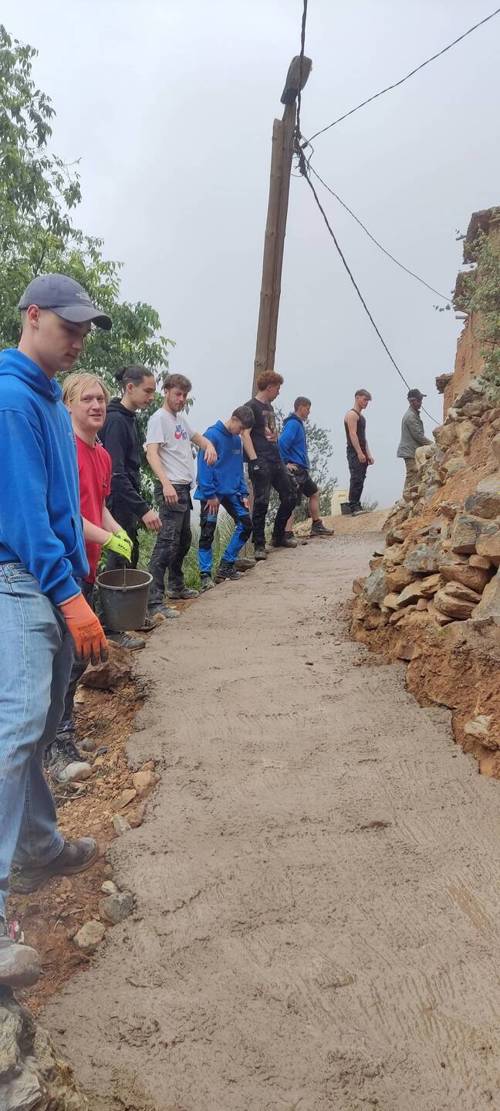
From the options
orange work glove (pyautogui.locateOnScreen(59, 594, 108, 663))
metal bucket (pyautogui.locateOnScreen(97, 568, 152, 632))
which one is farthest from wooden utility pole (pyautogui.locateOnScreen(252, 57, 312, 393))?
orange work glove (pyautogui.locateOnScreen(59, 594, 108, 663))

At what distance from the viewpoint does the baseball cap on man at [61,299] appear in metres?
2.35

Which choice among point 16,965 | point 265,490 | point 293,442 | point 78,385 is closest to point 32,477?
point 16,965

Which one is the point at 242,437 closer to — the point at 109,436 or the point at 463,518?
the point at 109,436

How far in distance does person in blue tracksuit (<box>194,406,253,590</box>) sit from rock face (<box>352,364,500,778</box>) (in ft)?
6.41

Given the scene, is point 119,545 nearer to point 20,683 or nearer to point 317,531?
point 20,683

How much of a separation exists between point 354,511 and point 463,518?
793cm

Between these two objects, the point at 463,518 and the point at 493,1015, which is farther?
the point at 463,518

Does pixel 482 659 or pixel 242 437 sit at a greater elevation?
pixel 242 437

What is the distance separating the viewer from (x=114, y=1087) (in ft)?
6.68

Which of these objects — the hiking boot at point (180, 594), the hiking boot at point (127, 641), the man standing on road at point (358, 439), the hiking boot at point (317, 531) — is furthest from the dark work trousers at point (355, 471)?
the hiking boot at point (127, 641)

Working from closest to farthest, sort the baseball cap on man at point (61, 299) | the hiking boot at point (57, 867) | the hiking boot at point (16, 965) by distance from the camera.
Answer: the hiking boot at point (16, 965)
the baseball cap on man at point (61, 299)
the hiking boot at point (57, 867)

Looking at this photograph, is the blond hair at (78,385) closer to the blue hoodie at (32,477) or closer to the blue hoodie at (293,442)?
the blue hoodie at (32,477)

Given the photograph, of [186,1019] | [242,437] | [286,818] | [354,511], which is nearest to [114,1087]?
[186,1019]

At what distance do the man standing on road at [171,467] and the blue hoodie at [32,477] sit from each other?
3377 millimetres
